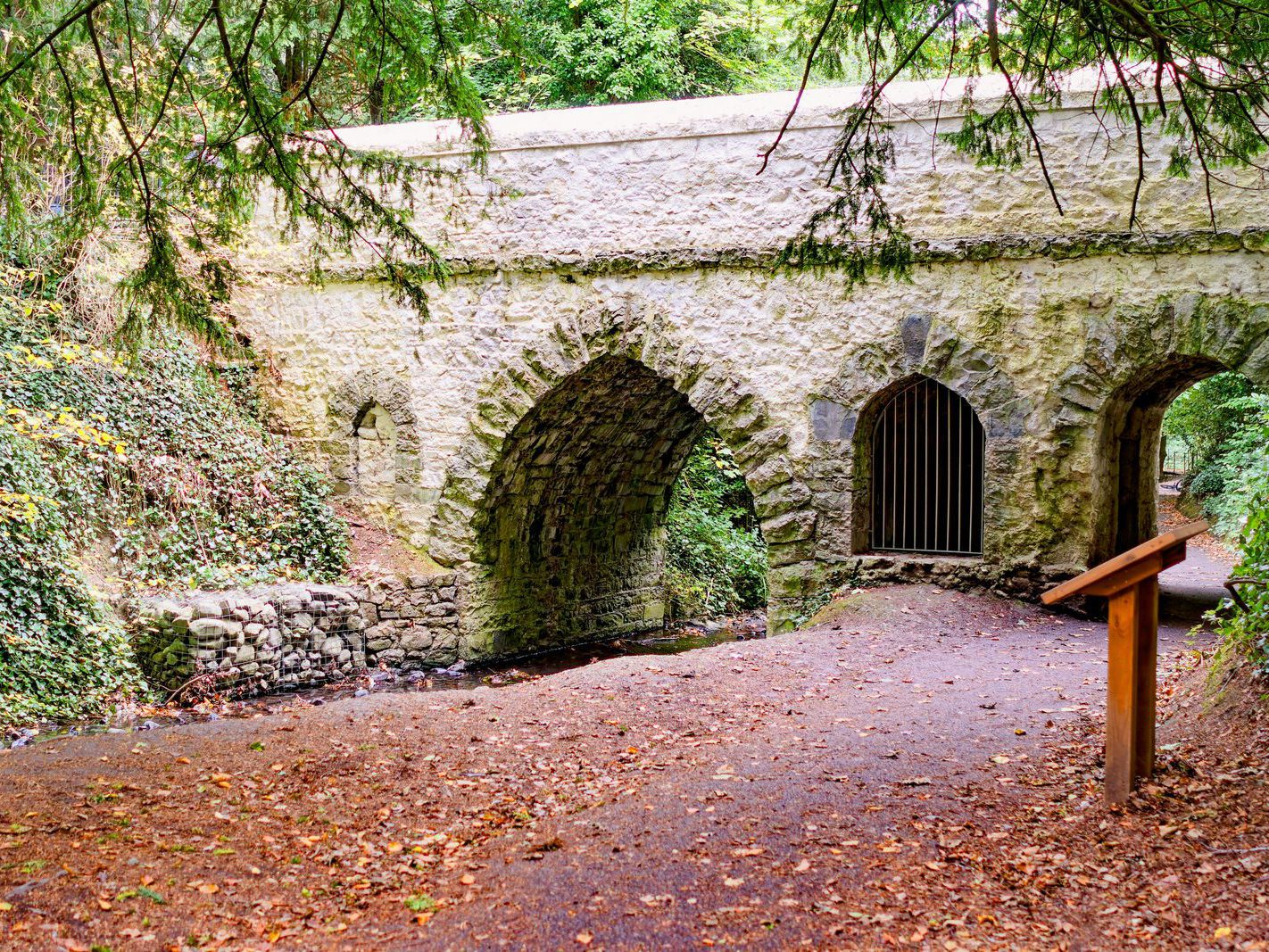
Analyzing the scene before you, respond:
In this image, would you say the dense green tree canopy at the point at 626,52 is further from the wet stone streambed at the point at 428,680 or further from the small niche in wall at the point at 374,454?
the wet stone streambed at the point at 428,680

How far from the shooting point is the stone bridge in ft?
29.5

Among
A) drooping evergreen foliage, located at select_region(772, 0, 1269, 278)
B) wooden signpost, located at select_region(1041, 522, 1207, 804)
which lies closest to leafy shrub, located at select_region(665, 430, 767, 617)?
drooping evergreen foliage, located at select_region(772, 0, 1269, 278)

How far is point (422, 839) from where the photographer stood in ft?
14.5

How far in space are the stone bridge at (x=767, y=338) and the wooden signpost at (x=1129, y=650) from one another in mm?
4416

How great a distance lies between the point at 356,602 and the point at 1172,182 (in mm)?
7614

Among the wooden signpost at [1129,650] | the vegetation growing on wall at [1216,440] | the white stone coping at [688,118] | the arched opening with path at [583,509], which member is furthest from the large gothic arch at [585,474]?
the vegetation growing on wall at [1216,440]

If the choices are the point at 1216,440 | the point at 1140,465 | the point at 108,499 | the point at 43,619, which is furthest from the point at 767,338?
the point at 1216,440

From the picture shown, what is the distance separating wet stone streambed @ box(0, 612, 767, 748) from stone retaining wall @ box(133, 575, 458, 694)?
15 cm

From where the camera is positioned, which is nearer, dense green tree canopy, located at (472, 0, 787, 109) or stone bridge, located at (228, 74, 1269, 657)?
stone bridge, located at (228, 74, 1269, 657)

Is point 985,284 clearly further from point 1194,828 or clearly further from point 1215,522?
point 1215,522

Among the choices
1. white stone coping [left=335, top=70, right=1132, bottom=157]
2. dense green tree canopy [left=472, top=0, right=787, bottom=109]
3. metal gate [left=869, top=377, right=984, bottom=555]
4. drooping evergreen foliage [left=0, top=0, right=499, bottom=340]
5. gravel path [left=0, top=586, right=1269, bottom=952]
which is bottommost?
gravel path [left=0, top=586, right=1269, bottom=952]

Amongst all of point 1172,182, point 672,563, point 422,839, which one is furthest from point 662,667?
point 672,563

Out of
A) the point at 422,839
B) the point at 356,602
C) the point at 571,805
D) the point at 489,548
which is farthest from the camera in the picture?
the point at 489,548

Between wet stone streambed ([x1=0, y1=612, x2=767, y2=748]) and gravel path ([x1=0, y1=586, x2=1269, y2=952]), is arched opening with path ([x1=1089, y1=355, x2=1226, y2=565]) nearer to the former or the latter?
gravel path ([x1=0, y1=586, x2=1269, y2=952])
